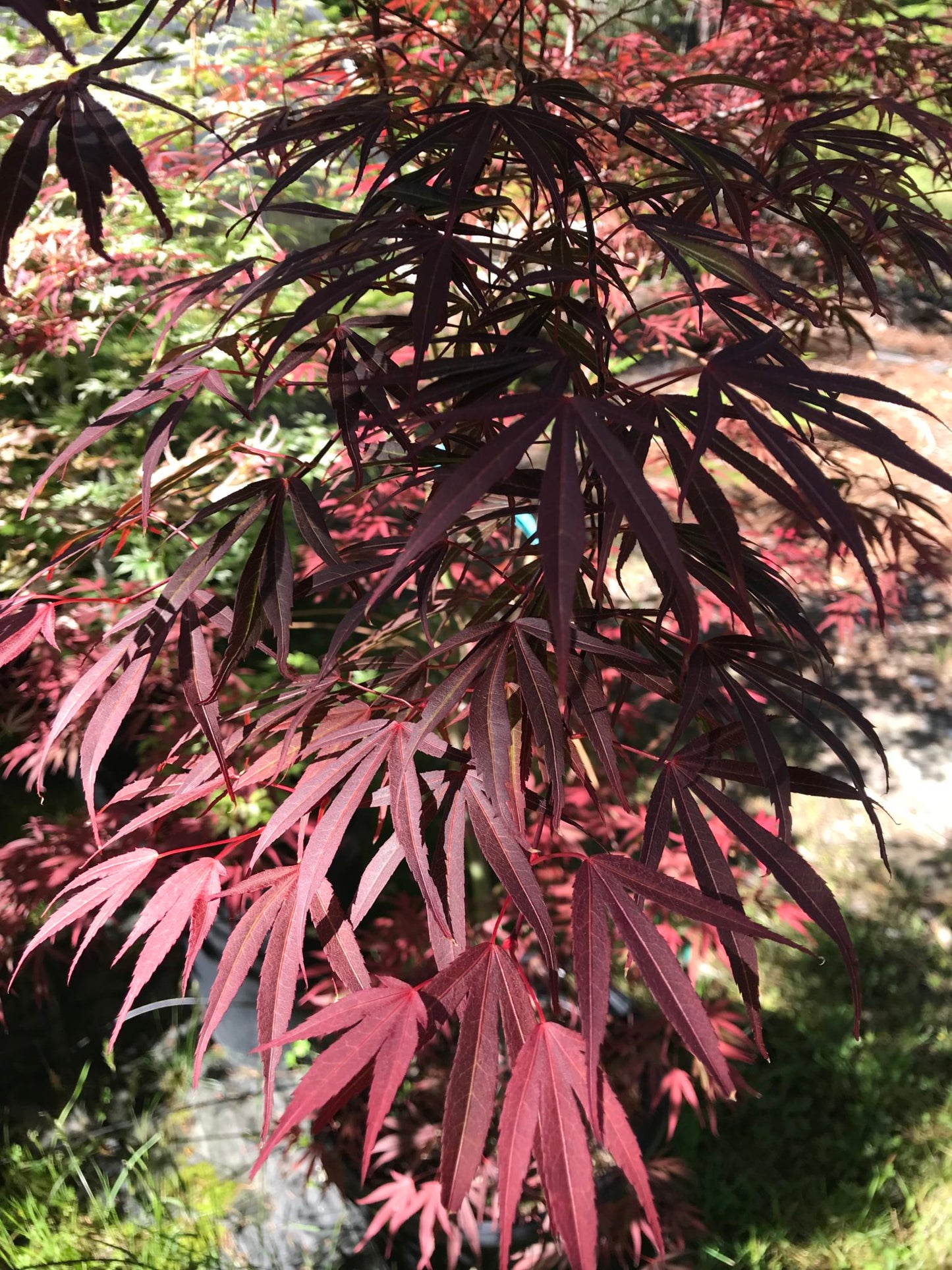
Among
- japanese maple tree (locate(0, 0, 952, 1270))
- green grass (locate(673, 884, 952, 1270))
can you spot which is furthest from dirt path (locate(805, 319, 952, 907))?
japanese maple tree (locate(0, 0, 952, 1270))

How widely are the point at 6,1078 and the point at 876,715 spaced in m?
2.46

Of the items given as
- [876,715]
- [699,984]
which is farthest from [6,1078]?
[876,715]

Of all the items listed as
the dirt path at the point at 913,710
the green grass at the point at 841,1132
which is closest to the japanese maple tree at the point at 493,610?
the green grass at the point at 841,1132

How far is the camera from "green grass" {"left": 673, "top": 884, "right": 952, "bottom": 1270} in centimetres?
143

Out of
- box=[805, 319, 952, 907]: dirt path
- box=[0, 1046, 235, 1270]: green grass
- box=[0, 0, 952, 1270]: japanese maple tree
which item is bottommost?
box=[0, 1046, 235, 1270]: green grass

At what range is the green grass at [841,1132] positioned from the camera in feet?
4.68

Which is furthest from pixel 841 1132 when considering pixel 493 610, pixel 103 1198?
pixel 493 610

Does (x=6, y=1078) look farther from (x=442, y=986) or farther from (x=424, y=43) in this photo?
(x=424, y=43)

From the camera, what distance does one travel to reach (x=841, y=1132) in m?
1.60

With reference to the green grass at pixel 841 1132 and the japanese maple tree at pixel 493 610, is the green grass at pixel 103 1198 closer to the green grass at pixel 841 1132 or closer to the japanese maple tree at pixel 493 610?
the green grass at pixel 841 1132

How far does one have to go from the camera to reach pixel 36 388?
1983 mm

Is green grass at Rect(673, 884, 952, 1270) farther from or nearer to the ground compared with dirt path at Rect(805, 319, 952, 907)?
nearer to the ground

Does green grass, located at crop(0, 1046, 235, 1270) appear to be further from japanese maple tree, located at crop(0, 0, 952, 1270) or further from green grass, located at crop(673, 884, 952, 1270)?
japanese maple tree, located at crop(0, 0, 952, 1270)

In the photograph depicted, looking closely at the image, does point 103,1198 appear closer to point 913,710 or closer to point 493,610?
point 493,610
